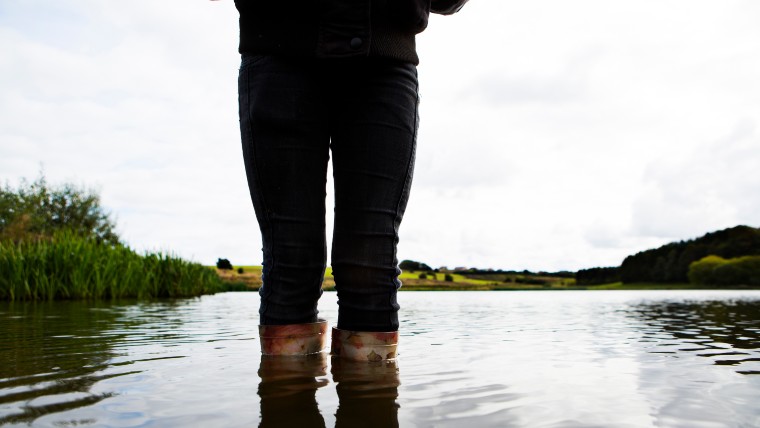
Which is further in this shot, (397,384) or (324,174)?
(324,174)

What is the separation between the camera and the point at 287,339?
6.33ft

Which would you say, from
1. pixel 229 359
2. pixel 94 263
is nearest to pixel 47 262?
pixel 94 263

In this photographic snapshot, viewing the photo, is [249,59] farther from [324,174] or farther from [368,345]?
[368,345]

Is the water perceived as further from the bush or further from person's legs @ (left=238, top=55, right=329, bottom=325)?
the bush

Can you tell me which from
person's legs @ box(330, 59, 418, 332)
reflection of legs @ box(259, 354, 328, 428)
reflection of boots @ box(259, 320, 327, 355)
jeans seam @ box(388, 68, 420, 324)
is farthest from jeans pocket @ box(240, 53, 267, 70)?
reflection of legs @ box(259, 354, 328, 428)

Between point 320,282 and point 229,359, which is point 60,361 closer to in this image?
point 229,359

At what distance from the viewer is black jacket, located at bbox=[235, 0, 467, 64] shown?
1.85 meters

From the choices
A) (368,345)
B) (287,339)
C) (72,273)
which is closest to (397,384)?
(368,345)

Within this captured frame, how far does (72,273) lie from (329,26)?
7814 mm

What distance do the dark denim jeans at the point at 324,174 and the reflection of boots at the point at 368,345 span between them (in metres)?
0.03

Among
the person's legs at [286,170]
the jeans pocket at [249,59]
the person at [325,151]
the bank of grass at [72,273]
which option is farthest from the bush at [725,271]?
the jeans pocket at [249,59]

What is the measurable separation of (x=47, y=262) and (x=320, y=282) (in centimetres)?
787

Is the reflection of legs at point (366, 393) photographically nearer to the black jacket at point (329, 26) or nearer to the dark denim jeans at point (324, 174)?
the dark denim jeans at point (324, 174)

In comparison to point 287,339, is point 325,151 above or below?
above
